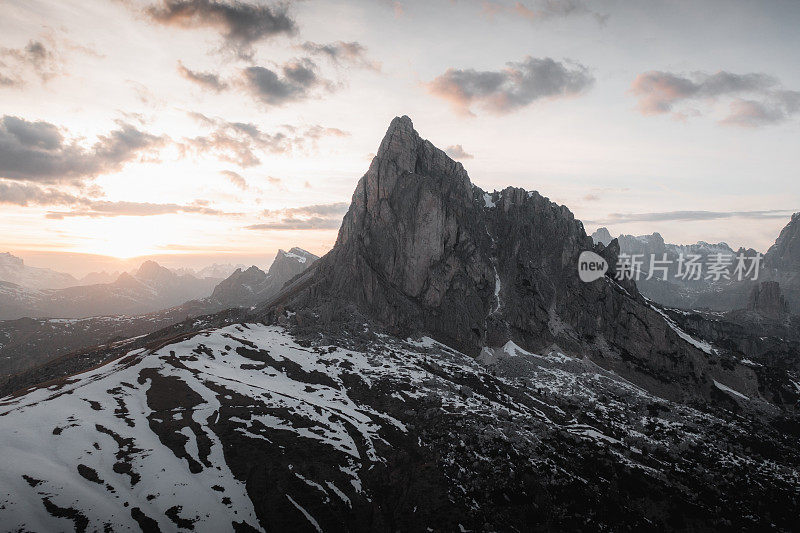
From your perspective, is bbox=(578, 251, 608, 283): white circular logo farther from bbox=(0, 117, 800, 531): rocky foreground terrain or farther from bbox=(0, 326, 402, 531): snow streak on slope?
bbox=(0, 326, 402, 531): snow streak on slope

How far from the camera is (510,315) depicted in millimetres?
174125

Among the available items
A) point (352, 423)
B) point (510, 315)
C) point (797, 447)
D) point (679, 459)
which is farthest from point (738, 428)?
point (352, 423)

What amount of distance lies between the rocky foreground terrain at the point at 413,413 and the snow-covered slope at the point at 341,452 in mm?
429

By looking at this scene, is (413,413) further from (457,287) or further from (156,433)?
(457,287)

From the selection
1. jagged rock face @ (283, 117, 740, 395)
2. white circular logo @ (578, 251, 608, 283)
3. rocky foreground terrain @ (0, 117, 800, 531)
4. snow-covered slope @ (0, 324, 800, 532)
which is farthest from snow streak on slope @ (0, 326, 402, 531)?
white circular logo @ (578, 251, 608, 283)

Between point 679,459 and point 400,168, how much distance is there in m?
155

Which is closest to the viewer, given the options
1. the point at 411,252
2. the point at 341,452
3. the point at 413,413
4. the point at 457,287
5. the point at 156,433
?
the point at 156,433

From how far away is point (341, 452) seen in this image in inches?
2970

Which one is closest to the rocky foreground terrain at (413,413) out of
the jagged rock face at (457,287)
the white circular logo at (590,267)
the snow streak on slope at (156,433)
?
the snow streak on slope at (156,433)

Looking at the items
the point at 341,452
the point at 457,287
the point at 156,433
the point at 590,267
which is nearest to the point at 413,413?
the point at 341,452

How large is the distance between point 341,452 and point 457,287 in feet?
372

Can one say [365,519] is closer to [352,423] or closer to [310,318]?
[352,423]

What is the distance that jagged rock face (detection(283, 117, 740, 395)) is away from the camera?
16475 cm

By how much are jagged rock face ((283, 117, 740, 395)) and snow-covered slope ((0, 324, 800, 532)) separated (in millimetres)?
40420
